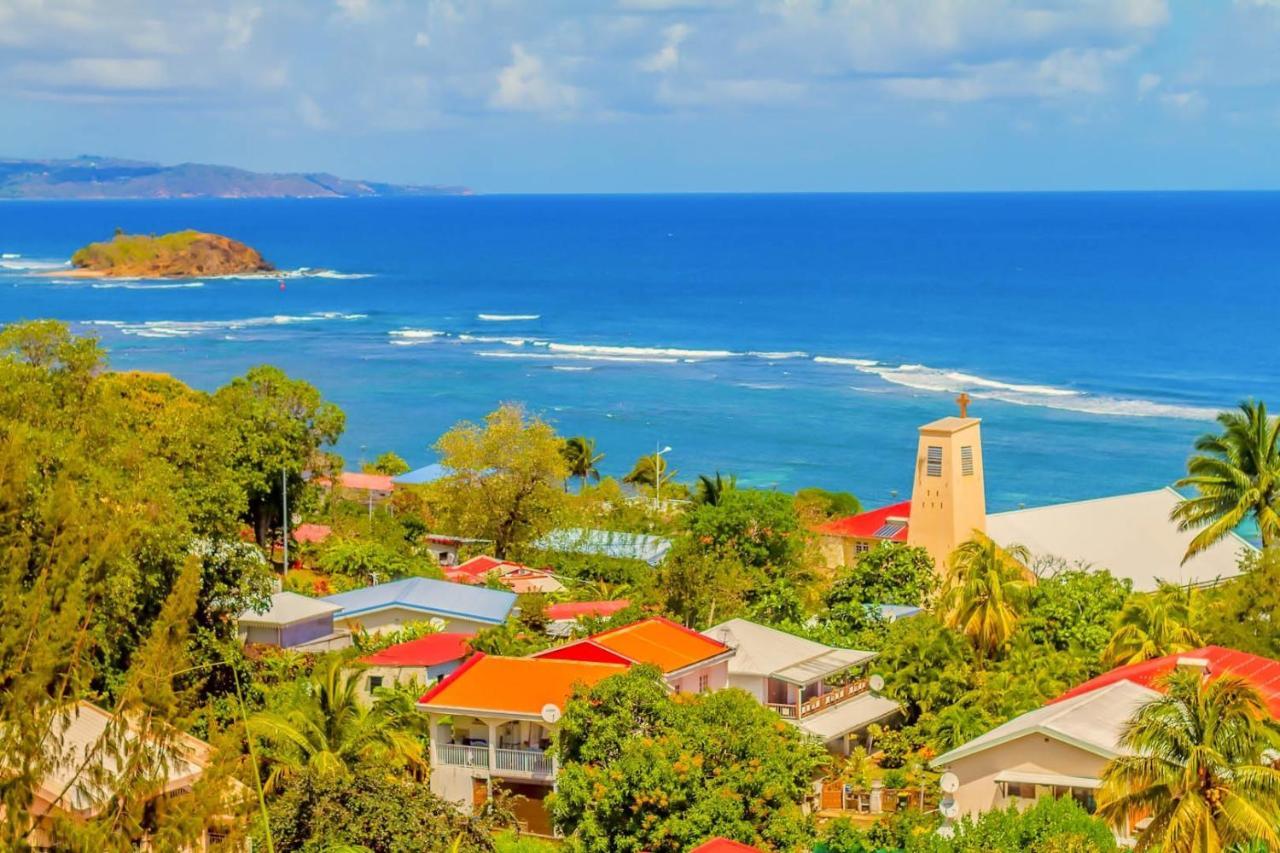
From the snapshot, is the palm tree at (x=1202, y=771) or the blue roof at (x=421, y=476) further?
the blue roof at (x=421, y=476)

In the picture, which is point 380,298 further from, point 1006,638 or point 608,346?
point 1006,638

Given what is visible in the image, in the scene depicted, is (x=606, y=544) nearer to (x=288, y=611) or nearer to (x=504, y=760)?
(x=288, y=611)

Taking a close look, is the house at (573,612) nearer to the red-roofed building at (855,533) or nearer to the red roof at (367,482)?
the red-roofed building at (855,533)

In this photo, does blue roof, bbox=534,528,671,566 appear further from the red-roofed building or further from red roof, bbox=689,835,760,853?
red roof, bbox=689,835,760,853

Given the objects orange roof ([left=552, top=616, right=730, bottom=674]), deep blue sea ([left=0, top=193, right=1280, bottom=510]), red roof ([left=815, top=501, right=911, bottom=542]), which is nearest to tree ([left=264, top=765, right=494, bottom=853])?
orange roof ([left=552, top=616, right=730, bottom=674])

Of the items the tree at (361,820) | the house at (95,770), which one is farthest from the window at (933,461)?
the house at (95,770)

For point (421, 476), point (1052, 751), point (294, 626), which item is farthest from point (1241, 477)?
point (421, 476)
